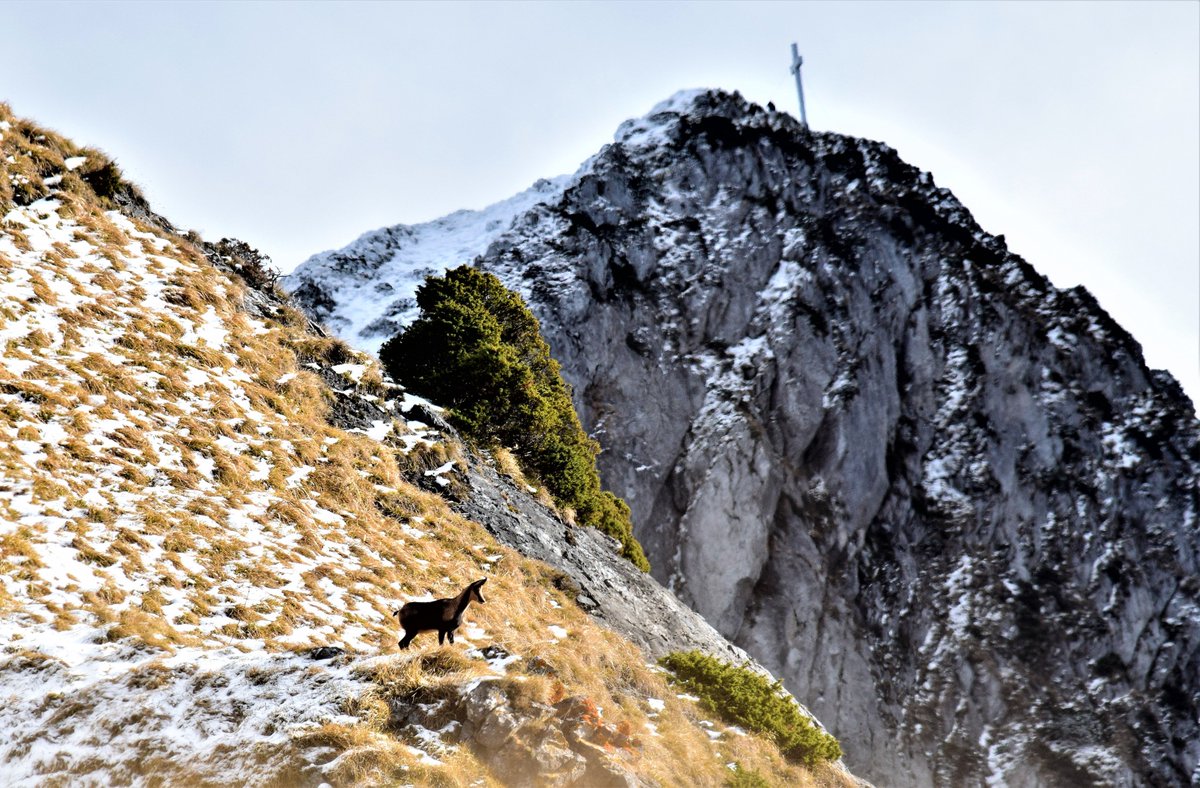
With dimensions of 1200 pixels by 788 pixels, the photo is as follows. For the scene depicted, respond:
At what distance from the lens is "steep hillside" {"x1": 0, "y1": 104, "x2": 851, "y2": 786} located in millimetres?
9117

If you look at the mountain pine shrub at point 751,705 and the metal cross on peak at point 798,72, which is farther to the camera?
the metal cross on peak at point 798,72

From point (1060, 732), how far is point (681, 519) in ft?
87.1

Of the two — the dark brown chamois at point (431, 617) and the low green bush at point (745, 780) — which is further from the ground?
the dark brown chamois at point (431, 617)

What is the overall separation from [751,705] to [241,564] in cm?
1023

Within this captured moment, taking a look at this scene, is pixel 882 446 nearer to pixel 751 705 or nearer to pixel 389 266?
pixel 389 266

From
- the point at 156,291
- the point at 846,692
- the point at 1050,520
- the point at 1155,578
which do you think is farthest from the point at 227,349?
the point at 1155,578

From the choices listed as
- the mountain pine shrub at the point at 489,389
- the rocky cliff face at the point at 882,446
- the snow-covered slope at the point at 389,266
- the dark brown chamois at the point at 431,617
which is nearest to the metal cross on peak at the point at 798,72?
the rocky cliff face at the point at 882,446

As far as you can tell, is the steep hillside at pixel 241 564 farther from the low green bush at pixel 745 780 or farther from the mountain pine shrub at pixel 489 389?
the mountain pine shrub at pixel 489 389

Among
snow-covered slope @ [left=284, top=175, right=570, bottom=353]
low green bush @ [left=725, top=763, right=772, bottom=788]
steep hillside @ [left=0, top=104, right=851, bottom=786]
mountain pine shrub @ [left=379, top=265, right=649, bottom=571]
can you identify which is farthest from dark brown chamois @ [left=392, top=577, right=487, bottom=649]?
snow-covered slope @ [left=284, top=175, right=570, bottom=353]

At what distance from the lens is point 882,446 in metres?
63.7

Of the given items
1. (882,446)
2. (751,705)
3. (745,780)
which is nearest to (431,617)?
(745,780)

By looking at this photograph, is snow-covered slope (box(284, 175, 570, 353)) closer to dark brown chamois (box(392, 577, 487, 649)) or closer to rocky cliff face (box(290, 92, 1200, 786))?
rocky cliff face (box(290, 92, 1200, 786))

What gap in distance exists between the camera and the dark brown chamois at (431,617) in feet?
39.7

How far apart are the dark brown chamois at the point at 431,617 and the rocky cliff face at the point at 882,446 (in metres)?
45.9
